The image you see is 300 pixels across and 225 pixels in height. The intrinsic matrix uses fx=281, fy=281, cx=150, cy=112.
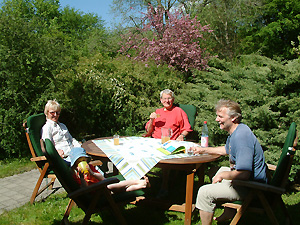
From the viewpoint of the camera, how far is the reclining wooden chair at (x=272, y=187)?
240 centimetres

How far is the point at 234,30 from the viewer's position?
603 inches

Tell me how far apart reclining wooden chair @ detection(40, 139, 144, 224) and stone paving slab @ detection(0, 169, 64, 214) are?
4.41ft

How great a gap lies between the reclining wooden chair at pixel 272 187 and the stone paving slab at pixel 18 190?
9.19 ft

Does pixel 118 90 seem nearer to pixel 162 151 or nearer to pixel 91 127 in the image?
pixel 91 127

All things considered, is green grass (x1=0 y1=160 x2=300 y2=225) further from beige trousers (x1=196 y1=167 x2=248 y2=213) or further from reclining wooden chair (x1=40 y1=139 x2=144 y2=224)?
beige trousers (x1=196 y1=167 x2=248 y2=213)

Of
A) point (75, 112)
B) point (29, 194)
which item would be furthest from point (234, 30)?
point (29, 194)

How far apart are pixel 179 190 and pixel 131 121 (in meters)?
3.67

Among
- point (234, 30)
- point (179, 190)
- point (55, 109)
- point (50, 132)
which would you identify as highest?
point (234, 30)

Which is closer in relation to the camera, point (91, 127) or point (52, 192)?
point (52, 192)

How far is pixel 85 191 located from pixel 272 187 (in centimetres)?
162

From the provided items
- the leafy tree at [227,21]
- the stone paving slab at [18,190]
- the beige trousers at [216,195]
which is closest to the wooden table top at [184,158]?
the beige trousers at [216,195]

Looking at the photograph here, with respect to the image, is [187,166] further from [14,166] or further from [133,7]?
[133,7]

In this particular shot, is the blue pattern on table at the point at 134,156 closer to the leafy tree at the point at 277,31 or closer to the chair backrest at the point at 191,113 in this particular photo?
the chair backrest at the point at 191,113

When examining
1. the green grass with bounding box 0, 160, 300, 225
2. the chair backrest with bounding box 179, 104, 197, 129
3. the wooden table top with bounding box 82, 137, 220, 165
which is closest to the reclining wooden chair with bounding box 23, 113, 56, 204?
the green grass with bounding box 0, 160, 300, 225
